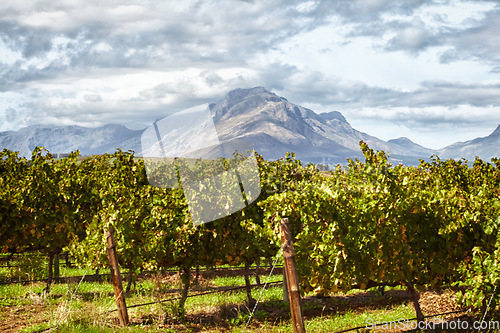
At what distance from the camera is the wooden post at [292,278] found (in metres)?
7.21

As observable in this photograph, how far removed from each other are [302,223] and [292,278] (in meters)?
3.13

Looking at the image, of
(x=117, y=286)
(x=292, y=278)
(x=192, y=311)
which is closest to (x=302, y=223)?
(x=292, y=278)

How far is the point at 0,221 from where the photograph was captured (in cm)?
1423

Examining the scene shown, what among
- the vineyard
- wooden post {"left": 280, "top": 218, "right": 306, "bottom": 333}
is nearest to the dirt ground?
the vineyard

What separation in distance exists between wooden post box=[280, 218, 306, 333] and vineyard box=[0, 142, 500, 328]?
66.3 inches

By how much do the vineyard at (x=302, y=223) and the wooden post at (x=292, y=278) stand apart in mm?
1684

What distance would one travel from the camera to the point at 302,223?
10242 millimetres

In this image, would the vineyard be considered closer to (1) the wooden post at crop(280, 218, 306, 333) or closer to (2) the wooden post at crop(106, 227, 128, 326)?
(2) the wooden post at crop(106, 227, 128, 326)

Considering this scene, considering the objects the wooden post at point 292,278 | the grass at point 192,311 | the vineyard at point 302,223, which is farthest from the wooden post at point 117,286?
the wooden post at point 292,278

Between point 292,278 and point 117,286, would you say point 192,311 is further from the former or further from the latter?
point 292,278

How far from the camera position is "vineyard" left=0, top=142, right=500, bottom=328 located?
357 inches

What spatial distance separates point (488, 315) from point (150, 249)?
7.60 metres

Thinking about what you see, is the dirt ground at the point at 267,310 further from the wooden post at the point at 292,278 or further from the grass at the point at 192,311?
the wooden post at the point at 292,278

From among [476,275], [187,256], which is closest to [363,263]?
[476,275]
